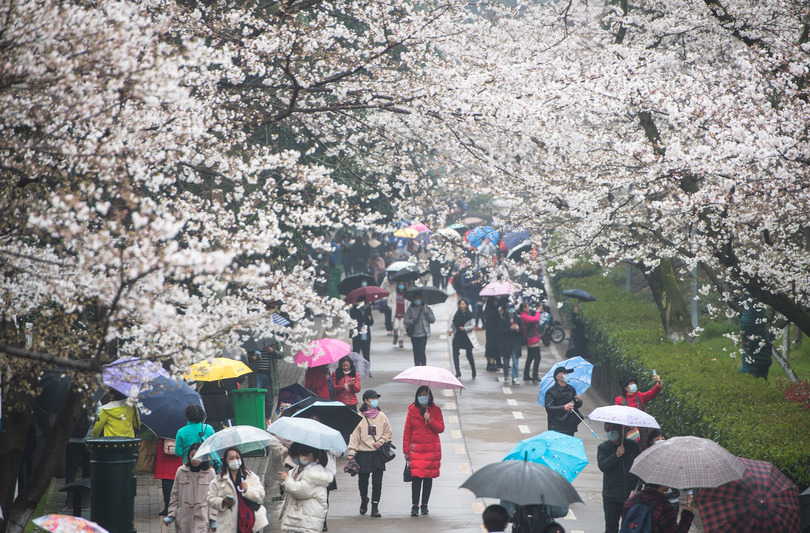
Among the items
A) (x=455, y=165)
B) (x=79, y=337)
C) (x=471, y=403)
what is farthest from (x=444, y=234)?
(x=79, y=337)

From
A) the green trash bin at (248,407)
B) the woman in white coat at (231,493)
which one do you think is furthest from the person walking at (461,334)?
the woman in white coat at (231,493)

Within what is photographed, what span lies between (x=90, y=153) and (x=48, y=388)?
636cm

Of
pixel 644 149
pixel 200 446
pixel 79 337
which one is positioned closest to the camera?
pixel 79 337

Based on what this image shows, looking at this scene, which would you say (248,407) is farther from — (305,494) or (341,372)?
(305,494)

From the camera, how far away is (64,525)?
7.04 m

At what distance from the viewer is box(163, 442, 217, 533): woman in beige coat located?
10336 millimetres

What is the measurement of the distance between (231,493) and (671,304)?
12054mm

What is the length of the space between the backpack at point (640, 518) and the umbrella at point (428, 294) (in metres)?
13.0

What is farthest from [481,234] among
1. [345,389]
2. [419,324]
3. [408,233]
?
[345,389]

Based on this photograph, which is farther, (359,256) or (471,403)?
(359,256)

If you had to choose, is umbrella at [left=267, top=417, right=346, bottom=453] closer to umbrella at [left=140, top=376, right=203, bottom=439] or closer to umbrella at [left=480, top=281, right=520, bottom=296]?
umbrella at [left=140, top=376, right=203, bottom=439]

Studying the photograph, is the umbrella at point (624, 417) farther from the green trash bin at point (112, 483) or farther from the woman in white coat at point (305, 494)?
the green trash bin at point (112, 483)

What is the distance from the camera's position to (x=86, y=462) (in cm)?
1367

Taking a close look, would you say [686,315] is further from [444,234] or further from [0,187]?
[0,187]
